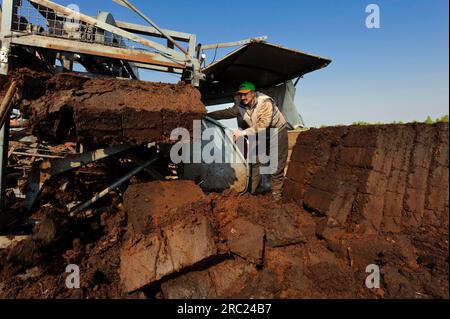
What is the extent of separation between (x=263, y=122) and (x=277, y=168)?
97cm

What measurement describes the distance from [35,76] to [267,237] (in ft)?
10.9

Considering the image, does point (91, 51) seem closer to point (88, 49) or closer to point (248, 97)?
point (88, 49)

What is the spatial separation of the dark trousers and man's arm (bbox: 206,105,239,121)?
88 cm

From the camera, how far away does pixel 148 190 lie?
322 centimetres

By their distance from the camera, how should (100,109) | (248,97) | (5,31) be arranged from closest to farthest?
(100,109)
(5,31)
(248,97)

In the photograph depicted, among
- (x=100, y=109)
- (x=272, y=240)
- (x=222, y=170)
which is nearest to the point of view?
(x=100, y=109)

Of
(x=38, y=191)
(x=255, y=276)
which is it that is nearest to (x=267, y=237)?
(x=255, y=276)

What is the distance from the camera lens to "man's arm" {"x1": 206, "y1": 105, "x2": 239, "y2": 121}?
5223 mm

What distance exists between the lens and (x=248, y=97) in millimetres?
4773

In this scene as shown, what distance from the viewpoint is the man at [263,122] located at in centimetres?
467
